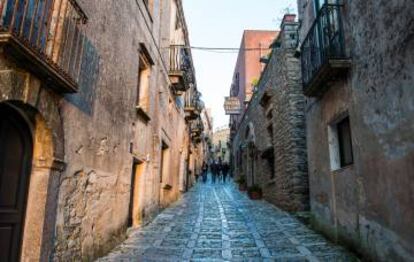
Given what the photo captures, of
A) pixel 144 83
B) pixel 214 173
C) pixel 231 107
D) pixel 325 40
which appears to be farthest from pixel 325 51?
pixel 214 173

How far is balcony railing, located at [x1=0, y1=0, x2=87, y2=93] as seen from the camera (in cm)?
292

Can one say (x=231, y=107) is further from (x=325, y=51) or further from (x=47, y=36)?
(x=47, y=36)

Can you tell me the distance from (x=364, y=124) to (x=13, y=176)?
15.3ft

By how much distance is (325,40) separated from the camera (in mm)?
6090

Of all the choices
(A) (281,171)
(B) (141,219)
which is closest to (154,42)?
(B) (141,219)

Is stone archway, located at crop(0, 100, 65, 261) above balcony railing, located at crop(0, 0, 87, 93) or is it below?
below

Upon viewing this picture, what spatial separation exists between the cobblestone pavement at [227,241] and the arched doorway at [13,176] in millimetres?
1940

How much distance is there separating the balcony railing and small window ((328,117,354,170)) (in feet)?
15.2

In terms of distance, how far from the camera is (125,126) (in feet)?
21.8

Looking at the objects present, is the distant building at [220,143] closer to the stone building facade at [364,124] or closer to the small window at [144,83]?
the small window at [144,83]

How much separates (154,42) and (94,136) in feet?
17.1

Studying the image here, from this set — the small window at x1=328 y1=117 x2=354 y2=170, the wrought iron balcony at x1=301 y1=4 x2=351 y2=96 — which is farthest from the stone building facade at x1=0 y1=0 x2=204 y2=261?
the small window at x1=328 y1=117 x2=354 y2=170

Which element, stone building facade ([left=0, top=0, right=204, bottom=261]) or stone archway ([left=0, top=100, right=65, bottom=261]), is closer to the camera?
stone building facade ([left=0, top=0, right=204, bottom=261])

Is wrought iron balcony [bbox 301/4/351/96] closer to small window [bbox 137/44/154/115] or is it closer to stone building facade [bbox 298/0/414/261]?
stone building facade [bbox 298/0/414/261]
